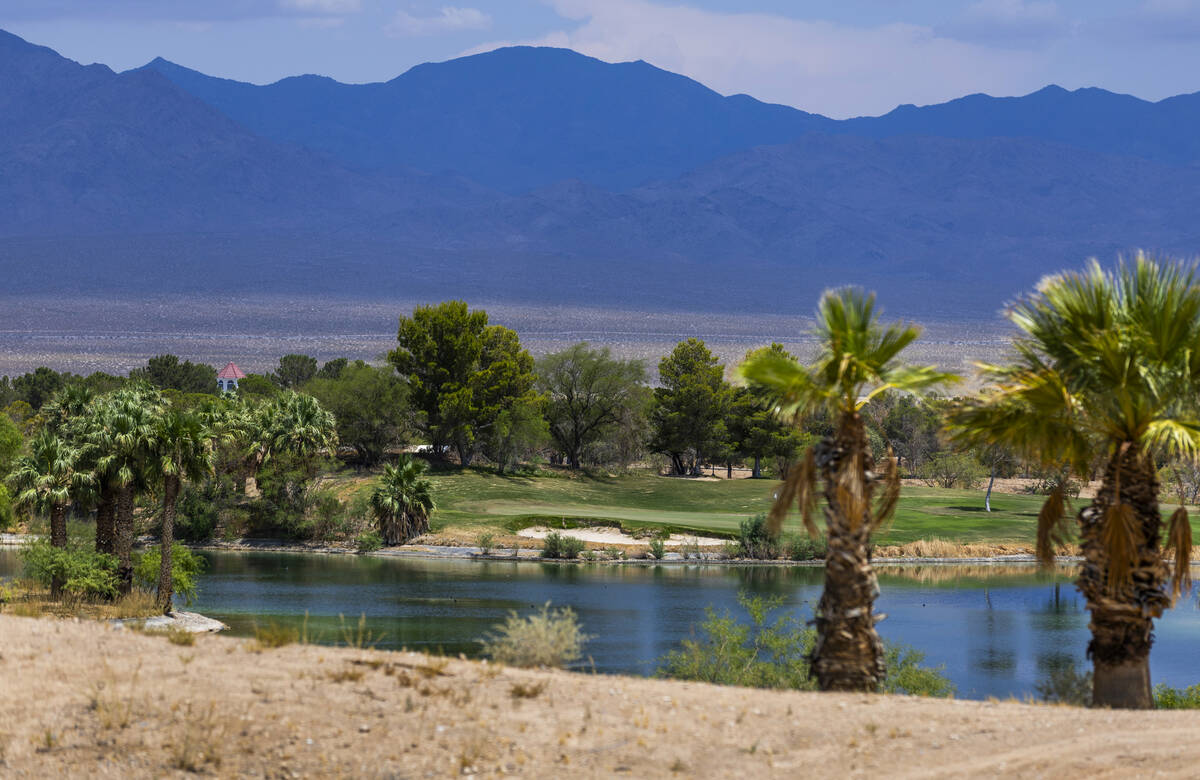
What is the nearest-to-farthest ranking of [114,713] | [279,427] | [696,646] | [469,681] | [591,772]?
[591,772]
[114,713]
[469,681]
[696,646]
[279,427]

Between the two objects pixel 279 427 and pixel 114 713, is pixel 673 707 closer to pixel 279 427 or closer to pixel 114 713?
pixel 114 713

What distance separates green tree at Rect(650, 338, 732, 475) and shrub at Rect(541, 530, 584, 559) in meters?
28.8

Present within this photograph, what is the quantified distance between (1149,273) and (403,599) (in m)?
35.2

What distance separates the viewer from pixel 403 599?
47594mm

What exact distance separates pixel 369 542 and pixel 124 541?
28269mm

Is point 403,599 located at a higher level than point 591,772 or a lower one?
lower

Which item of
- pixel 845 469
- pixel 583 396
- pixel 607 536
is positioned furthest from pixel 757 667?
pixel 583 396

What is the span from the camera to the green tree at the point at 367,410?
85438 millimetres

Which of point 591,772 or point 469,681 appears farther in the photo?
point 469,681

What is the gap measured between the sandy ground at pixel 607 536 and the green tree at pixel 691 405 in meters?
25.0

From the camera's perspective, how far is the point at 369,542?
66188mm

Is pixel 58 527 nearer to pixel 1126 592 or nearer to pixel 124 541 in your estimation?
pixel 124 541

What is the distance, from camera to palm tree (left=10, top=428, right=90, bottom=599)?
3766 cm

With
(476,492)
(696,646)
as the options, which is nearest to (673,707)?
(696,646)
